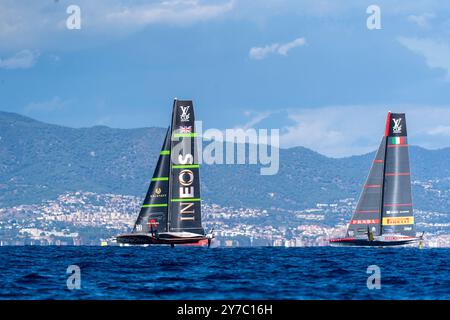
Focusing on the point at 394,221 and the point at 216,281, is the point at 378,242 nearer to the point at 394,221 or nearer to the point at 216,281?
the point at 394,221

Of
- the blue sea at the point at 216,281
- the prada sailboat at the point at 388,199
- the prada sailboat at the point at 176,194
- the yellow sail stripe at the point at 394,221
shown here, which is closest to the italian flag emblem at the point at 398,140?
the prada sailboat at the point at 388,199

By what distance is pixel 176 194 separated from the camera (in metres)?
107

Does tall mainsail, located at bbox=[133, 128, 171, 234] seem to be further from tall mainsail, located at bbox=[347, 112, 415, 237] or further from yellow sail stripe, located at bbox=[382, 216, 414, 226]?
yellow sail stripe, located at bbox=[382, 216, 414, 226]

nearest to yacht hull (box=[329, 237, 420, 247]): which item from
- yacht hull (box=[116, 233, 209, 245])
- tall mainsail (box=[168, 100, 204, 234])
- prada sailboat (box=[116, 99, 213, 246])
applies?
prada sailboat (box=[116, 99, 213, 246])

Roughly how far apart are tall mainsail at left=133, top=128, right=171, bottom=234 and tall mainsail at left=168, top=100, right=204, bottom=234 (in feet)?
3.15

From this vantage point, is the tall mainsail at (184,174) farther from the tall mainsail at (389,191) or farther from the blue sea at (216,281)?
the blue sea at (216,281)

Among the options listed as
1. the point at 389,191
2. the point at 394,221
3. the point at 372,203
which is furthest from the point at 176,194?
the point at 394,221

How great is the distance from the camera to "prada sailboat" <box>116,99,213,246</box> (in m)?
105

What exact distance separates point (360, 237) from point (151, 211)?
26.5m

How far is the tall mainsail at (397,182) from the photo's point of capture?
117438 mm
